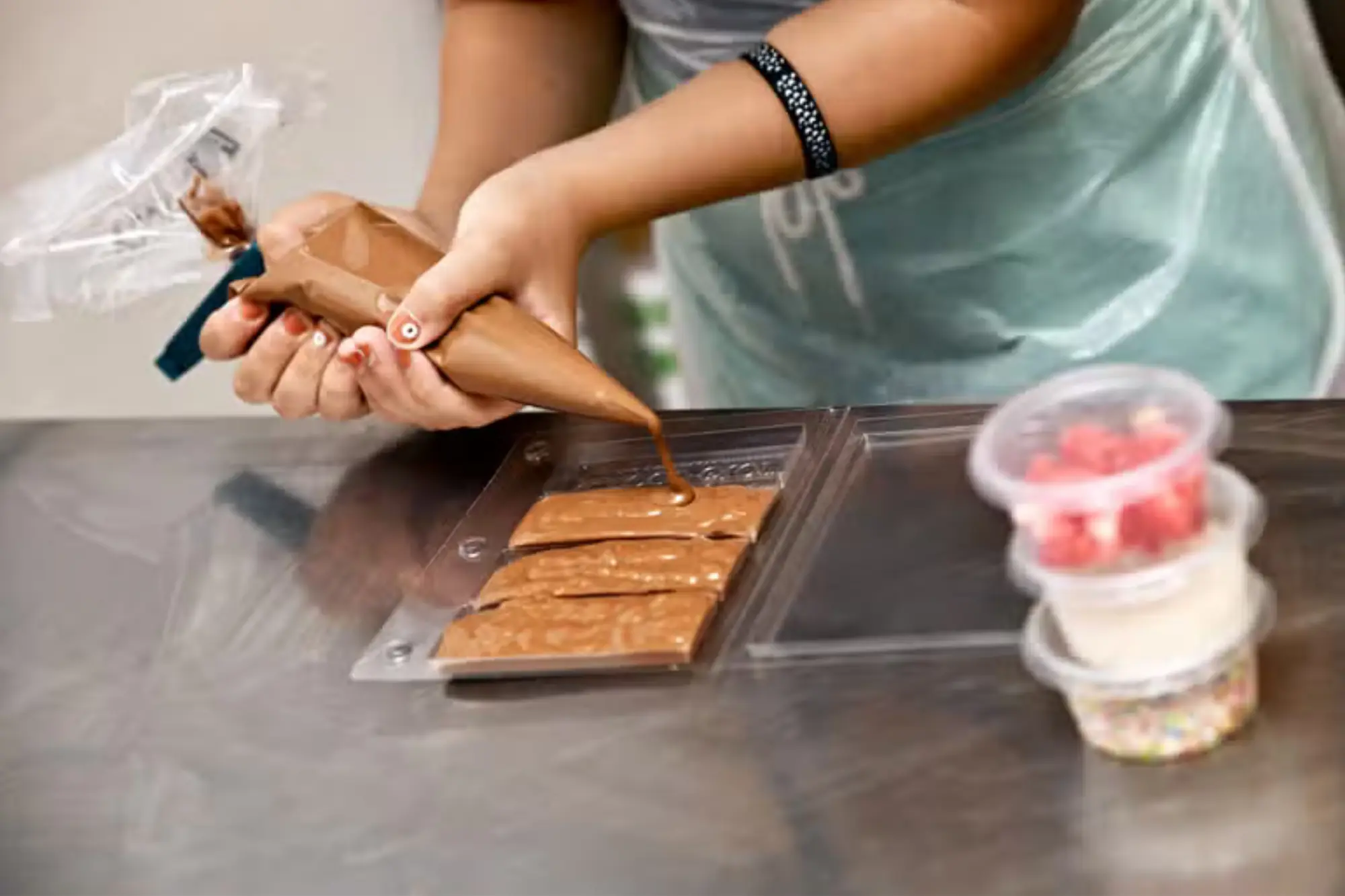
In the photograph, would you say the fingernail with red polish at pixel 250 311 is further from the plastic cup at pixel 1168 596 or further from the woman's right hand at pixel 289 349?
the plastic cup at pixel 1168 596

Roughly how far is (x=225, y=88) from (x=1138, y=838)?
76cm

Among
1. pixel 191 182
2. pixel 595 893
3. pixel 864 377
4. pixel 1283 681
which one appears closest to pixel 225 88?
pixel 191 182

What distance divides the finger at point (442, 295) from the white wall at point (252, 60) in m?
0.68

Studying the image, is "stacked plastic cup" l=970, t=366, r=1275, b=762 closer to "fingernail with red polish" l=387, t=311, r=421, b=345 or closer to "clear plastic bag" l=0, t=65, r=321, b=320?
"fingernail with red polish" l=387, t=311, r=421, b=345

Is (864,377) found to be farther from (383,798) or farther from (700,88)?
(383,798)

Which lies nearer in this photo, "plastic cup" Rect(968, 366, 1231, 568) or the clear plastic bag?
"plastic cup" Rect(968, 366, 1231, 568)

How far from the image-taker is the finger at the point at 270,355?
1.01 meters

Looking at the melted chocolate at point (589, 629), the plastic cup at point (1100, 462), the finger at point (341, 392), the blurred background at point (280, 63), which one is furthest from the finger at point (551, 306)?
the blurred background at point (280, 63)

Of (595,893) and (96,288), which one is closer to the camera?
(595,893)

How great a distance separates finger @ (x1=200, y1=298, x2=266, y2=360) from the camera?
102cm

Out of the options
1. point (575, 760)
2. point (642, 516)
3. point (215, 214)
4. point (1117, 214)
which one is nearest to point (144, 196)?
point (215, 214)

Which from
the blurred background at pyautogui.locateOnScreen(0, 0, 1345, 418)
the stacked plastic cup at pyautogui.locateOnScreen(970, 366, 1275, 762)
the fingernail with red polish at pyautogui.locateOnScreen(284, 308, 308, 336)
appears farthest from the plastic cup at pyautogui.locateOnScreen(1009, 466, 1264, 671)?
the blurred background at pyautogui.locateOnScreen(0, 0, 1345, 418)

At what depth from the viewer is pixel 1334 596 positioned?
0.73 m

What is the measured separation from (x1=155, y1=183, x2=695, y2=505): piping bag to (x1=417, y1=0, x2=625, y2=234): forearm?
191mm
